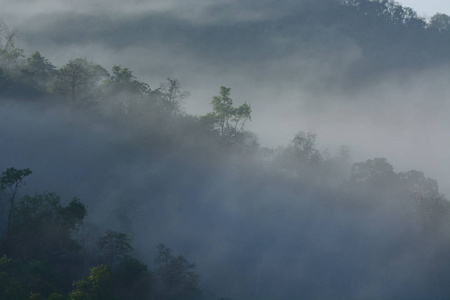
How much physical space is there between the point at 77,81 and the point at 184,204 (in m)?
38.3

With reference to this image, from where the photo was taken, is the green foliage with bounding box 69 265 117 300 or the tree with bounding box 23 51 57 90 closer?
the green foliage with bounding box 69 265 117 300

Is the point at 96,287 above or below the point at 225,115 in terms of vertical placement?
below

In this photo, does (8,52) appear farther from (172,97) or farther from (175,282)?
(175,282)

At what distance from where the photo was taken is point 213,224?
81562 mm

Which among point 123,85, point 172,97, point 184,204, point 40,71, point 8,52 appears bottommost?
point 184,204

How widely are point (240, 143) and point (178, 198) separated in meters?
26.3

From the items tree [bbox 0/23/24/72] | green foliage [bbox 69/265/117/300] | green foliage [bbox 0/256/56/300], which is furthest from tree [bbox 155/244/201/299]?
tree [bbox 0/23/24/72]

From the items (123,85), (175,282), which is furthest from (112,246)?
(123,85)

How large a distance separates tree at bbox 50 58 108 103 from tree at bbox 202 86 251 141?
27.8m

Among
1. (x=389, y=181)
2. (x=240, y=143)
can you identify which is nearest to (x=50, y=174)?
(x=240, y=143)

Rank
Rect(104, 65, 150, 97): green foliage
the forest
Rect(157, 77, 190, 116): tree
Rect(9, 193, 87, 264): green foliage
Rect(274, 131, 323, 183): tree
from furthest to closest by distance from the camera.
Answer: Rect(274, 131, 323, 183): tree
Rect(157, 77, 190, 116): tree
Rect(104, 65, 150, 97): green foliage
the forest
Rect(9, 193, 87, 264): green foliage

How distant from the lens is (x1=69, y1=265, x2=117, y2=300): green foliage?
43594 mm

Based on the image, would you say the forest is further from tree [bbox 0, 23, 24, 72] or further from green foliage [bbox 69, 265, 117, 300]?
green foliage [bbox 69, 265, 117, 300]

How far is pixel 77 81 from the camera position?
3671 inches
